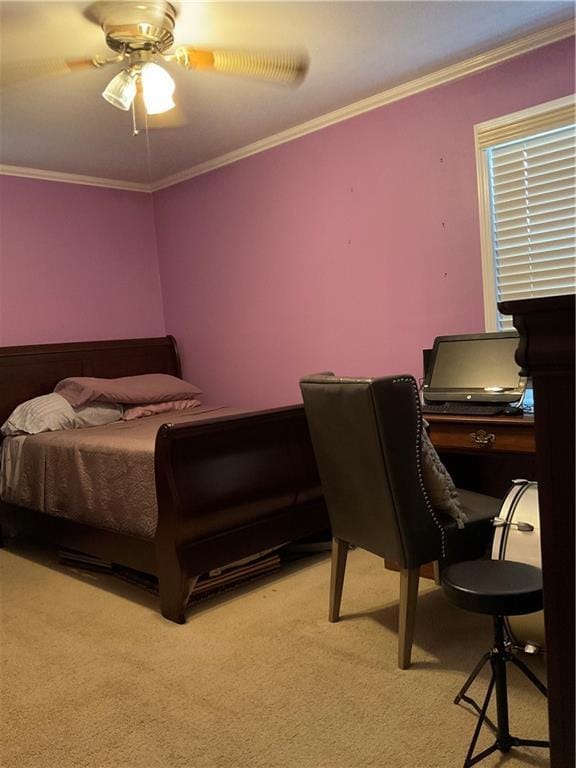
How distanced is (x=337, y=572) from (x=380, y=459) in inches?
25.4

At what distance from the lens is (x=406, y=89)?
11.0 ft

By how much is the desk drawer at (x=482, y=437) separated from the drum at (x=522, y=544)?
44 cm

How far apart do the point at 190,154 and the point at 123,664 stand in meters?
3.16

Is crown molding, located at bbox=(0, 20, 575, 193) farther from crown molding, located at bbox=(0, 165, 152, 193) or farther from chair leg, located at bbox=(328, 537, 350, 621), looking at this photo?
chair leg, located at bbox=(328, 537, 350, 621)

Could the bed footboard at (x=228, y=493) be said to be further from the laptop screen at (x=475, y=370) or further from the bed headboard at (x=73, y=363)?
the bed headboard at (x=73, y=363)

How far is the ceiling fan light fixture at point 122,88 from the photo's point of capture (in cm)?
249

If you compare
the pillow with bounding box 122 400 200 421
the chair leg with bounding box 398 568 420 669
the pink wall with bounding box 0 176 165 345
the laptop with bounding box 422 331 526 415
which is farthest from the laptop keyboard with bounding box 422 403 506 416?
the pink wall with bounding box 0 176 165 345

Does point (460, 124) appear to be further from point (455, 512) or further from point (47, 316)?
point (47, 316)

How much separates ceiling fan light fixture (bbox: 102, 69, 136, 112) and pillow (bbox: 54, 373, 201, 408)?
1.96 m

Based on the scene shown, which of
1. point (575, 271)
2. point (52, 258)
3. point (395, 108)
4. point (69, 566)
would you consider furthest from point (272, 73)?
point (69, 566)

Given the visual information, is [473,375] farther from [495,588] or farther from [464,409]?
[495,588]

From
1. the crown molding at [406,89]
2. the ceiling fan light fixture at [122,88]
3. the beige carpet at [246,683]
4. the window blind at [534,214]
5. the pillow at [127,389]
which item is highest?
the crown molding at [406,89]

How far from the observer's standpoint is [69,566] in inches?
137

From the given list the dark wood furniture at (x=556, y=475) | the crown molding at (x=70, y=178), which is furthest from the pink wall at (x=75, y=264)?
the dark wood furniture at (x=556, y=475)
